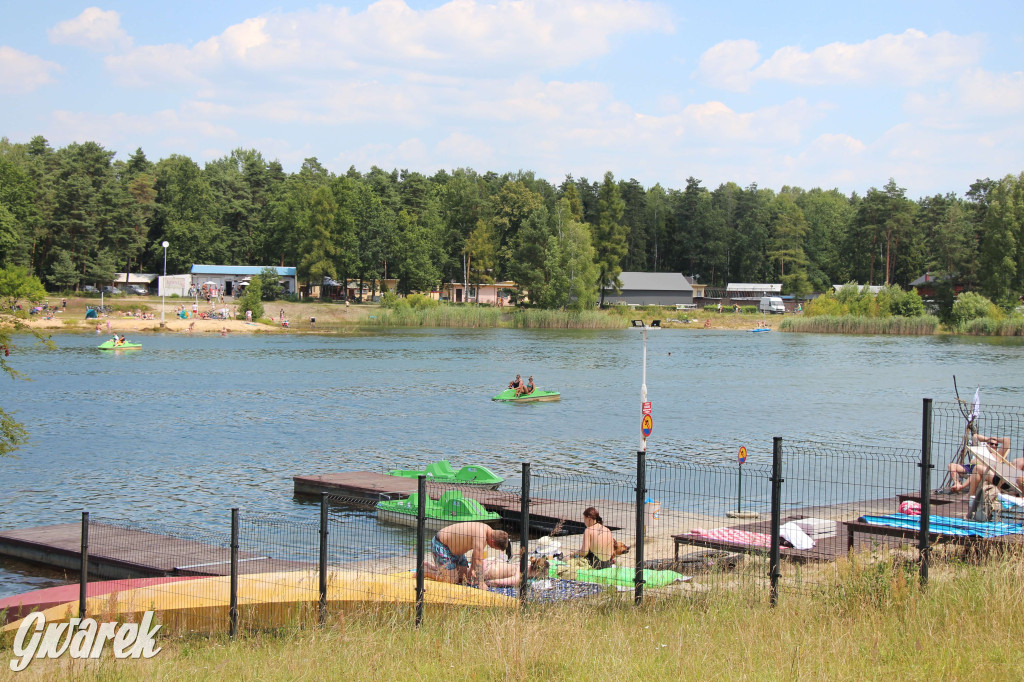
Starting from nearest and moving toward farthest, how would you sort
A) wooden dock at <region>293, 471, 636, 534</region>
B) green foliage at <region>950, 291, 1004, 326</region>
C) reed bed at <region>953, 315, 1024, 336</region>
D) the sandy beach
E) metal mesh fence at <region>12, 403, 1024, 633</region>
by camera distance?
metal mesh fence at <region>12, 403, 1024, 633</region> < wooden dock at <region>293, 471, 636, 534</region> < the sandy beach < reed bed at <region>953, 315, 1024, 336</region> < green foliage at <region>950, 291, 1004, 326</region>

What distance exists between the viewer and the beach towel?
1279cm

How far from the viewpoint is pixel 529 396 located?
43.0 meters

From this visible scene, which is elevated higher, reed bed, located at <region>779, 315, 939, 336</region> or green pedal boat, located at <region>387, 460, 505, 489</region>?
reed bed, located at <region>779, 315, 939, 336</region>

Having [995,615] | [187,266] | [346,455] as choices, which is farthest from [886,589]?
[187,266]

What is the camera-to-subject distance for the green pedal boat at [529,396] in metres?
42.7

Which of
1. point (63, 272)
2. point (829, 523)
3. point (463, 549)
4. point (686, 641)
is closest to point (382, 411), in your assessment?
A: point (829, 523)

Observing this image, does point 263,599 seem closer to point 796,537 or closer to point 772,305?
point 796,537

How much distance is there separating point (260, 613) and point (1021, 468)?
462 inches

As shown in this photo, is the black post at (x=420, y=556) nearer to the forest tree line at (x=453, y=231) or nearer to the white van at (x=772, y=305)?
the forest tree line at (x=453, y=231)

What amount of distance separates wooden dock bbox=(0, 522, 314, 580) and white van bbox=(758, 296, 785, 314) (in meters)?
120

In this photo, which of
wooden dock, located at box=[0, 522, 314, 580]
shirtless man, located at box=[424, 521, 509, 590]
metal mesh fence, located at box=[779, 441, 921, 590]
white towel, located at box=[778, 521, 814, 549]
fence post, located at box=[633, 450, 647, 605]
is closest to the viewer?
fence post, located at box=[633, 450, 647, 605]

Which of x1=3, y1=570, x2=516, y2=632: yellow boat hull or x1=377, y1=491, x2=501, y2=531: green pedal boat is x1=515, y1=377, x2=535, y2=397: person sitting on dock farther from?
x1=3, y1=570, x2=516, y2=632: yellow boat hull

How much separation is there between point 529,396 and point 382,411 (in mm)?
6909

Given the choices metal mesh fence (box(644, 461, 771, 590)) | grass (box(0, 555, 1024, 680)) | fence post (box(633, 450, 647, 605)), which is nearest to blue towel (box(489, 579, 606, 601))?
grass (box(0, 555, 1024, 680))
